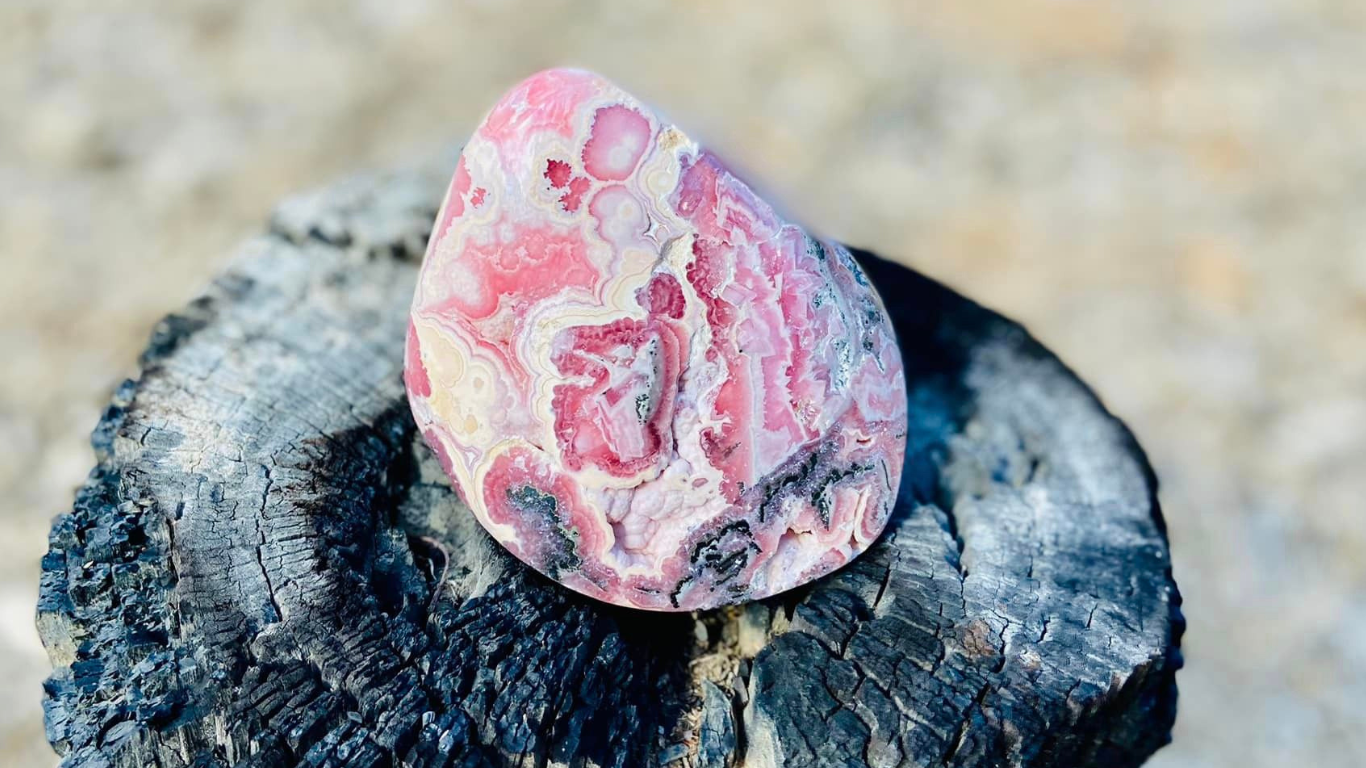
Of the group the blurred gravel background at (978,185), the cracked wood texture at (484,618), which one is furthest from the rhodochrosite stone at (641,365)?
the blurred gravel background at (978,185)

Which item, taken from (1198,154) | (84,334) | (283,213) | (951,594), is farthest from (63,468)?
(1198,154)

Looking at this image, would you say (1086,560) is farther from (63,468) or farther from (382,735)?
(63,468)

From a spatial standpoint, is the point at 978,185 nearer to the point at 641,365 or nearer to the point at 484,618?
the point at 641,365

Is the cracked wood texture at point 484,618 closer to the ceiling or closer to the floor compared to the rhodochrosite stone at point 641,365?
closer to the floor

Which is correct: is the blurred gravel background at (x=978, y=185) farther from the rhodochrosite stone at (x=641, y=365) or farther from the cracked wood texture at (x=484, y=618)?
the rhodochrosite stone at (x=641, y=365)

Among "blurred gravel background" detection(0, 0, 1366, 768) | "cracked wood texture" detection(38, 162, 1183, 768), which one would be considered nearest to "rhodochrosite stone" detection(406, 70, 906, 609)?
"cracked wood texture" detection(38, 162, 1183, 768)

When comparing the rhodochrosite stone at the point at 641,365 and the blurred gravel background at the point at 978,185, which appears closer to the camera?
the rhodochrosite stone at the point at 641,365
